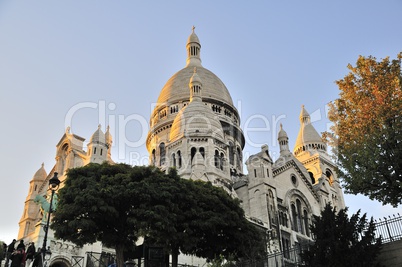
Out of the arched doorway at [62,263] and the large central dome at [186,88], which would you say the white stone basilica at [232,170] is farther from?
the large central dome at [186,88]

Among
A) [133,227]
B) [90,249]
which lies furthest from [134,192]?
[90,249]

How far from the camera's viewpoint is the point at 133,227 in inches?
870

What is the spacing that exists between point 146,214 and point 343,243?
30.1 ft

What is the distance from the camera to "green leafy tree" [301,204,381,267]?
16047 mm

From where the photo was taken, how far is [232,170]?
5091 centimetres

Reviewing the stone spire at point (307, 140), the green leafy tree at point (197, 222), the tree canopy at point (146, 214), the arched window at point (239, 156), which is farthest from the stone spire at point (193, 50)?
the tree canopy at point (146, 214)

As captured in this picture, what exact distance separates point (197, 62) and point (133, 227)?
50775 millimetres

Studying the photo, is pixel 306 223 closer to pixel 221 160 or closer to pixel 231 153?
pixel 221 160

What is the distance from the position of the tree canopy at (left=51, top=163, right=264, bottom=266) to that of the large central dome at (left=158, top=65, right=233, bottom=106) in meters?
36.4

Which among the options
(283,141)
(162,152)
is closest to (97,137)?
(162,152)

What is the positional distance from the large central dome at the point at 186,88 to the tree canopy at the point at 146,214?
36442mm

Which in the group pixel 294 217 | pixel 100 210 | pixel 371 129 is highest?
pixel 294 217

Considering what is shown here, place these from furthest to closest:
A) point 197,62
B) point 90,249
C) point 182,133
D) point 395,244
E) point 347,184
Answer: point 197,62 < point 182,133 < point 90,249 < point 347,184 < point 395,244

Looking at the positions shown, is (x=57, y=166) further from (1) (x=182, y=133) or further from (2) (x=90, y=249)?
(2) (x=90, y=249)
